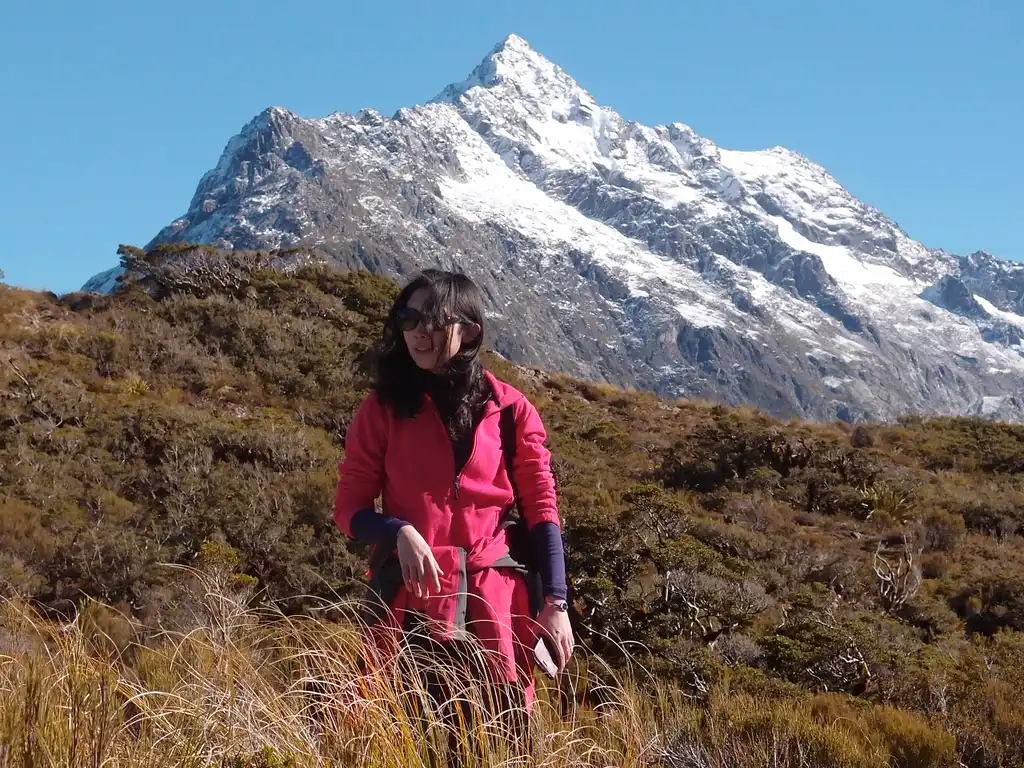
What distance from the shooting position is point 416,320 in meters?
2.25

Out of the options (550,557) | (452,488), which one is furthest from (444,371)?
(550,557)

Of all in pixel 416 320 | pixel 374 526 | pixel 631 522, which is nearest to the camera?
pixel 374 526

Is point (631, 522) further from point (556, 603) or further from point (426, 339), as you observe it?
point (426, 339)

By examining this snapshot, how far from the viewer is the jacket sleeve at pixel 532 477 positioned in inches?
90.5

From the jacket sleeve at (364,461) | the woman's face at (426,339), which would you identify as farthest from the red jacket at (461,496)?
the woman's face at (426,339)

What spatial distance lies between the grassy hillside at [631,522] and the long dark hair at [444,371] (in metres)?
1.01

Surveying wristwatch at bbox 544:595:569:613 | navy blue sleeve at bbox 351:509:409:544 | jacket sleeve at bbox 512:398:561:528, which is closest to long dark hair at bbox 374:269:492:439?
jacket sleeve at bbox 512:398:561:528

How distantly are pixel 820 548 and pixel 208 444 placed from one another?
21.3 ft

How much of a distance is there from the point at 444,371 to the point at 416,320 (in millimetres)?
163

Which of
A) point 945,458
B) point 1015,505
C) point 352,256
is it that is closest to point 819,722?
point 1015,505

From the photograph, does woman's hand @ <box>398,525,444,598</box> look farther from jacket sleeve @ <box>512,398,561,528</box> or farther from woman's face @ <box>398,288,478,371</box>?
woman's face @ <box>398,288,478,371</box>

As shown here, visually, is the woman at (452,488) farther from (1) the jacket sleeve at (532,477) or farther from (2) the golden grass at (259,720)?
(2) the golden grass at (259,720)

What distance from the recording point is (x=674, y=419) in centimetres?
1489

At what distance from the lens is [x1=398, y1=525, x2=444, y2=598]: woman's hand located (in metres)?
2.01
